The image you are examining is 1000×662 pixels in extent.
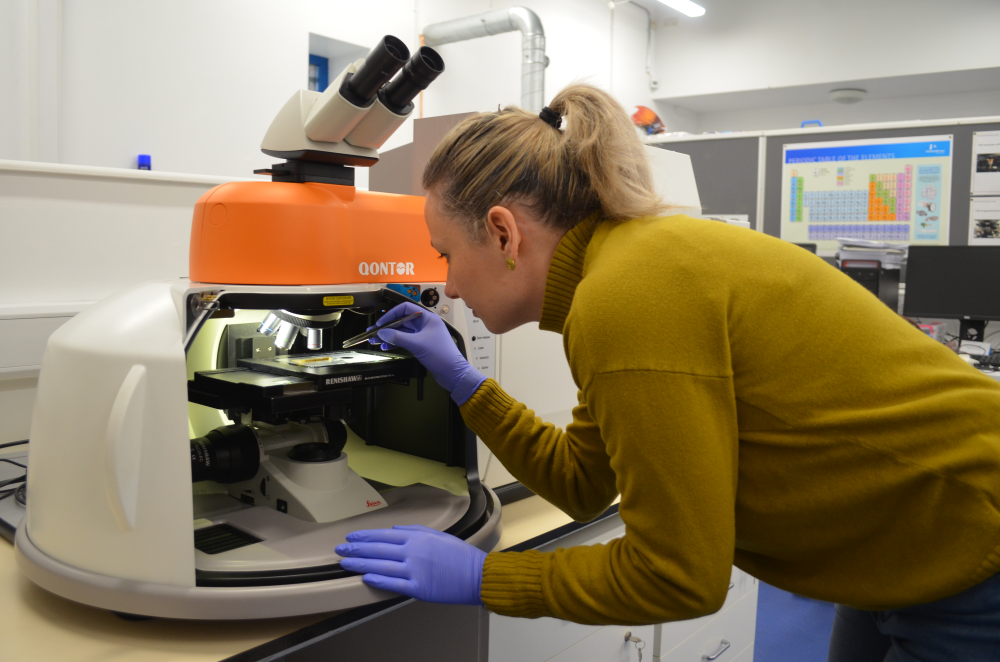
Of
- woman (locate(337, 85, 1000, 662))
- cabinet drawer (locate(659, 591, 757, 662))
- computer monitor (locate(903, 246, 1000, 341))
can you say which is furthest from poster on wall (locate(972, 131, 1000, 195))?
woman (locate(337, 85, 1000, 662))

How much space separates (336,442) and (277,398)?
24cm

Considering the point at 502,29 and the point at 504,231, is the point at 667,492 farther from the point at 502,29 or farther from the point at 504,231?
the point at 502,29

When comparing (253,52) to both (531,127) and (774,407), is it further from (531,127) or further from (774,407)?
(774,407)

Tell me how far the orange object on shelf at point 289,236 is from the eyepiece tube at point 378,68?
0.14 metres

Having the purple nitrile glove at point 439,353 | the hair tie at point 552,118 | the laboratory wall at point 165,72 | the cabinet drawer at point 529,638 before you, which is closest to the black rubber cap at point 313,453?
the purple nitrile glove at point 439,353

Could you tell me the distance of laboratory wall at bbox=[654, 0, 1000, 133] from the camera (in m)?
5.21

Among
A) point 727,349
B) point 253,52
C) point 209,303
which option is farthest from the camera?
point 253,52

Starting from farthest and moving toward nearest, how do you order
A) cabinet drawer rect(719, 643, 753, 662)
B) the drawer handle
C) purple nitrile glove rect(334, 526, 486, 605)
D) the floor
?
the floor < cabinet drawer rect(719, 643, 753, 662) < the drawer handle < purple nitrile glove rect(334, 526, 486, 605)

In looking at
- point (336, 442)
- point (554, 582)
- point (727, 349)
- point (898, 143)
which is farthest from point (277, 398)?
point (898, 143)

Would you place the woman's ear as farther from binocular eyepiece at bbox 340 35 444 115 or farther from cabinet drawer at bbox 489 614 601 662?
cabinet drawer at bbox 489 614 601 662

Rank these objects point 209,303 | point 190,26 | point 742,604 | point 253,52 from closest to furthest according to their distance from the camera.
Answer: point 209,303, point 742,604, point 190,26, point 253,52

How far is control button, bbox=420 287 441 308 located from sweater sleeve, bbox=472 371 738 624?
38cm

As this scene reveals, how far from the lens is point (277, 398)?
0.88m

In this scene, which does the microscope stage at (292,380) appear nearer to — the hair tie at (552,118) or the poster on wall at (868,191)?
the hair tie at (552,118)
